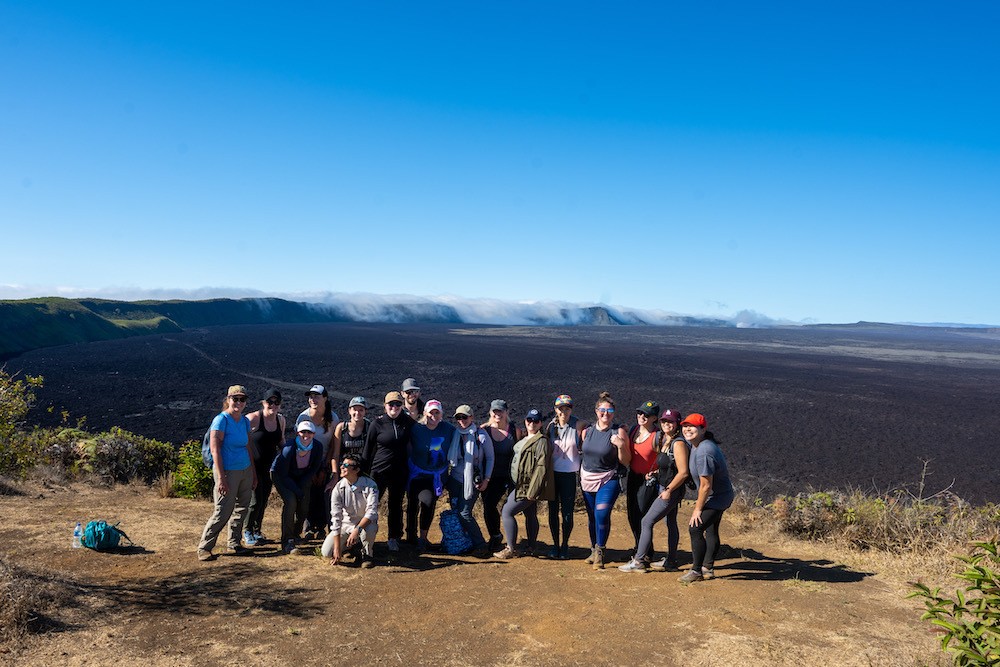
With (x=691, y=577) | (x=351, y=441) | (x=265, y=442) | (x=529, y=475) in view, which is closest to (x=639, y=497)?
(x=691, y=577)

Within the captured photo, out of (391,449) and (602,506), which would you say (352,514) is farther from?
(602,506)

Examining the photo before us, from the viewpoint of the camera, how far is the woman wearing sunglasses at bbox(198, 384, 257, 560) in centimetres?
560

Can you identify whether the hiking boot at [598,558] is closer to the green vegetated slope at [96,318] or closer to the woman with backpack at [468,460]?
the woman with backpack at [468,460]

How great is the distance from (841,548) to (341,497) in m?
5.51

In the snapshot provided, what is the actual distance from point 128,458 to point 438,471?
8.22m

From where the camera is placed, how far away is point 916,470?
22.8 meters

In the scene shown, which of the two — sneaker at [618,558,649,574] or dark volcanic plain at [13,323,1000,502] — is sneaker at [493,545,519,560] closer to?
sneaker at [618,558,649,574]

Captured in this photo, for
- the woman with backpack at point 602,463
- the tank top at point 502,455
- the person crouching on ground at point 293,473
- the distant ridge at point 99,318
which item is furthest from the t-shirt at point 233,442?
the distant ridge at point 99,318

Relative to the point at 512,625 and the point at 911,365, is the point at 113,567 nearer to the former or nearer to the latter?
the point at 512,625

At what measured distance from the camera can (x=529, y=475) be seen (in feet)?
19.5

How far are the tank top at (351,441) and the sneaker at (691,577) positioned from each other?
3266 mm

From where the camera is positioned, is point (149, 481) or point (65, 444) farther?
point (65, 444)

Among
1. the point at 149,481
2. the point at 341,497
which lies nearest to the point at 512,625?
the point at 341,497

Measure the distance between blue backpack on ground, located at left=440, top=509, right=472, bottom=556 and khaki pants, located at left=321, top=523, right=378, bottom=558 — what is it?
2.59 feet
